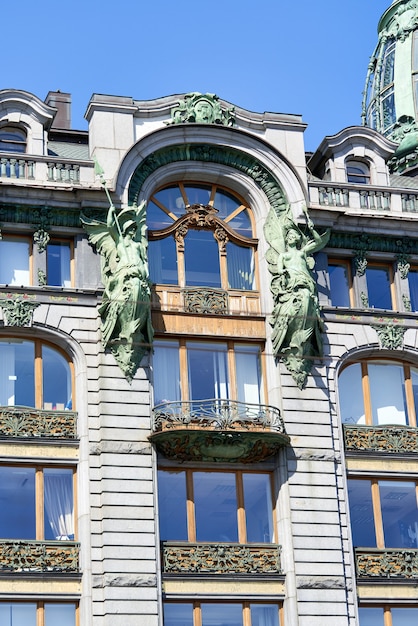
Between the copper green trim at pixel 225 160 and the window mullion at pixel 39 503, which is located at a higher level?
the copper green trim at pixel 225 160

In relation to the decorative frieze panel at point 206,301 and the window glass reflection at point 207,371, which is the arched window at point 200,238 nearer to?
the decorative frieze panel at point 206,301

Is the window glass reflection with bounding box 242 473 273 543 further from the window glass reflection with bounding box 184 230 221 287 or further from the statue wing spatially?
the statue wing

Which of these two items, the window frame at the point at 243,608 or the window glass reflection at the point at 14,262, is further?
the window glass reflection at the point at 14,262

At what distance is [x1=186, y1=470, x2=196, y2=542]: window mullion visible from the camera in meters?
43.4

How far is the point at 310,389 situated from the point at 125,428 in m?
5.71

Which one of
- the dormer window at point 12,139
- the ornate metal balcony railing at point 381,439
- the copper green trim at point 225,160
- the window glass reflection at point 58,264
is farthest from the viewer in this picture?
the dormer window at point 12,139

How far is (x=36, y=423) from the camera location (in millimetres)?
43438

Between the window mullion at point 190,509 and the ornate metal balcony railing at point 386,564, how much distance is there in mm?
4691

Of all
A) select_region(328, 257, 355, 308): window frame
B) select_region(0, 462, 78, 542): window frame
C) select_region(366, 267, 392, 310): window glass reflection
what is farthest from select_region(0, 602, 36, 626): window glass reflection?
select_region(366, 267, 392, 310): window glass reflection

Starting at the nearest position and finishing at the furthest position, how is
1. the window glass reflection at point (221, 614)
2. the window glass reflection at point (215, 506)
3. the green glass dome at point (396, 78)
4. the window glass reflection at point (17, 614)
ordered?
the window glass reflection at point (17, 614), the window glass reflection at point (221, 614), the window glass reflection at point (215, 506), the green glass dome at point (396, 78)

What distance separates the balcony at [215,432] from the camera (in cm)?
4350

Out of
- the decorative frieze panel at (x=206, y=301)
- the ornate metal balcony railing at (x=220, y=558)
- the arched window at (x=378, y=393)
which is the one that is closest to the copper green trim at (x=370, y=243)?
the arched window at (x=378, y=393)

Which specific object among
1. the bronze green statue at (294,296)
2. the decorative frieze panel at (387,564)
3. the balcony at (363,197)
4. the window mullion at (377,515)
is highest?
the balcony at (363,197)

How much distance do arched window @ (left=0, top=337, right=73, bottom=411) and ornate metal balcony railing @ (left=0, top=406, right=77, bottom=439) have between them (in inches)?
16.9
